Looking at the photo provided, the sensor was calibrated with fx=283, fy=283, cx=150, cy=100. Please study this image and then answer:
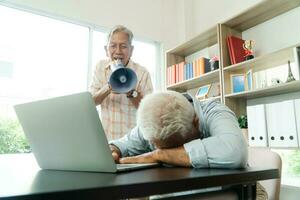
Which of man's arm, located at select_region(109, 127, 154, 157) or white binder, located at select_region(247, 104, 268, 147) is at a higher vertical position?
white binder, located at select_region(247, 104, 268, 147)

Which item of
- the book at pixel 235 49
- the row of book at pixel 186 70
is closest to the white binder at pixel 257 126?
the book at pixel 235 49

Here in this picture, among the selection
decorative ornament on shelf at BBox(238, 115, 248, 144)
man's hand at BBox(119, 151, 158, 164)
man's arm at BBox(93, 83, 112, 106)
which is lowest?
man's hand at BBox(119, 151, 158, 164)

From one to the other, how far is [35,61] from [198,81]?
1.78 meters

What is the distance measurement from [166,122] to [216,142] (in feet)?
0.52

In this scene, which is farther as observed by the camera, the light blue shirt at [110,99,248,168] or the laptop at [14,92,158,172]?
the light blue shirt at [110,99,248,168]

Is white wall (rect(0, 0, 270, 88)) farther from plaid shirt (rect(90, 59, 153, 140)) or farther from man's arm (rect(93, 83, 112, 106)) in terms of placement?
man's arm (rect(93, 83, 112, 106))

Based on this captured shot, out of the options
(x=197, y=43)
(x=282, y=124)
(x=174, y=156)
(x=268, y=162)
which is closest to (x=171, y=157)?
(x=174, y=156)

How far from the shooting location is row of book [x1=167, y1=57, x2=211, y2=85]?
3.08 m

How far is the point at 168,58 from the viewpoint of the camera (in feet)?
11.9

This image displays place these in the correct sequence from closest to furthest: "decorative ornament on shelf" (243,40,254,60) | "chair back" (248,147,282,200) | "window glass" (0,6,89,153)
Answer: "chair back" (248,147,282,200)
"decorative ornament on shelf" (243,40,254,60)
"window glass" (0,6,89,153)

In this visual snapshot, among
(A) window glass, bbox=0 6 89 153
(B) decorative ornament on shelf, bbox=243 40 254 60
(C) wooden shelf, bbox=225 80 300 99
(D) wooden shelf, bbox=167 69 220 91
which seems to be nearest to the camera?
(C) wooden shelf, bbox=225 80 300 99

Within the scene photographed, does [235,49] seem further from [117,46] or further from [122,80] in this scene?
[122,80]

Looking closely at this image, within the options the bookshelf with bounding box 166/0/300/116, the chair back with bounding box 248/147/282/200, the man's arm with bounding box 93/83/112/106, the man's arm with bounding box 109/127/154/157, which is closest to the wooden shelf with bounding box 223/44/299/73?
the bookshelf with bounding box 166/0/300/116

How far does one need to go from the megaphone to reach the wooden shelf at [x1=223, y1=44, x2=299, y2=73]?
1.29m
